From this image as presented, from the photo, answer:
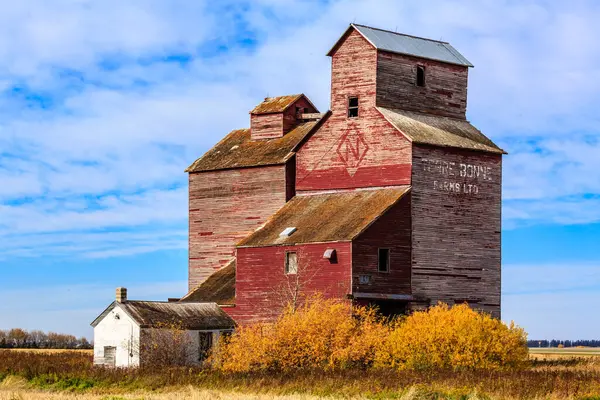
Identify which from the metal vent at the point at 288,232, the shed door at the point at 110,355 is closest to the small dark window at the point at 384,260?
the metal vent at the point at 288,232

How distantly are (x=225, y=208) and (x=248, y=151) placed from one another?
3.23m

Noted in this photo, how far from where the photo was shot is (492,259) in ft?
175

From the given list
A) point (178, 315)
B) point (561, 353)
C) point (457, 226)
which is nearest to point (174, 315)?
point (178, 315)

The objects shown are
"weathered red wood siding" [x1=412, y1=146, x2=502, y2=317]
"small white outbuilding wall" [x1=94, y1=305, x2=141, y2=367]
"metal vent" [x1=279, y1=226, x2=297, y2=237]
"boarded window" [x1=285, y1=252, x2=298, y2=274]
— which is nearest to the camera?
"small white outbuilding wall" [x1=94, y1=305, x2=141, y2=367]

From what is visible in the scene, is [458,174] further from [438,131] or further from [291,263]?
[291,263]

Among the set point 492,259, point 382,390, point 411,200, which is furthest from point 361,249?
point 382,390

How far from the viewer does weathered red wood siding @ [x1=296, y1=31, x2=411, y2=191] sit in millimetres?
51500

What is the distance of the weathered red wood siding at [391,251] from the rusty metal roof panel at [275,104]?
12959 millimetres

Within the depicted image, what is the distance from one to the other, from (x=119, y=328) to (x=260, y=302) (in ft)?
20.5

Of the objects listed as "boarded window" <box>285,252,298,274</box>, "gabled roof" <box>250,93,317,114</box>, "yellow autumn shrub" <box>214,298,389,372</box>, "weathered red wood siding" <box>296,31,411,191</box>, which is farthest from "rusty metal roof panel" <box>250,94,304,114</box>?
"yellow autumn shrub" <box>214,298,389,372</box>

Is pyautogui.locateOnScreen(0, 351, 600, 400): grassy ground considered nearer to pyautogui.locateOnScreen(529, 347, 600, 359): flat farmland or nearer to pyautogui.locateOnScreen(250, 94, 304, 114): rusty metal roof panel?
pyautogui.locateOnScreen(529, 347, 600, 359): flat farmland

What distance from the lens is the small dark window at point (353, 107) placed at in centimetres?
5366

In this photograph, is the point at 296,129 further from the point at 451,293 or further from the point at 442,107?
the point at 451,293

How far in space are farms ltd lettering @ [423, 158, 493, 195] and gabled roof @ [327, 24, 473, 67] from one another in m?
5.75
